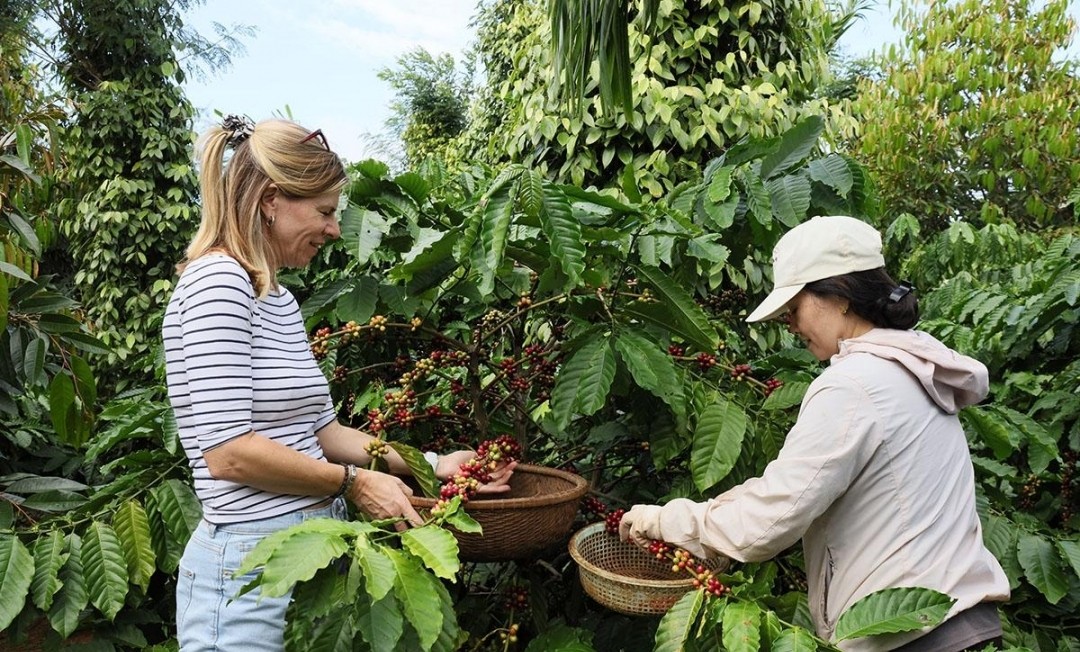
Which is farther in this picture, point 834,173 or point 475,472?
point 834,173

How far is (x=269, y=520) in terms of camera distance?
138 centimetres

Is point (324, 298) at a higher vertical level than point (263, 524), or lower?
higher

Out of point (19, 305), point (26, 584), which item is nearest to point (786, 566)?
point (26, 584)

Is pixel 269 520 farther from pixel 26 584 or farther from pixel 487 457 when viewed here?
pixel 26 584

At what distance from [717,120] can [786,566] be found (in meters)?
2.49

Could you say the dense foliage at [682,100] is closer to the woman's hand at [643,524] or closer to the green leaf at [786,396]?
the green leaf at [786,396]

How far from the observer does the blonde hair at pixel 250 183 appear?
139 cm

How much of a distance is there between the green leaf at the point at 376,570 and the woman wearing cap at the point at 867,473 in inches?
23.3

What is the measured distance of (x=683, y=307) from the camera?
1.90 metres

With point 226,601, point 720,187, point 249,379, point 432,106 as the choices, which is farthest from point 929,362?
point 432,106

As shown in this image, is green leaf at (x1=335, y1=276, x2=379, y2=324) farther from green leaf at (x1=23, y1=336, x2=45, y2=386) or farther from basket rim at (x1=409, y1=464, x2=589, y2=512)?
green leaf at (x1=23, y1=336, x2=45, y2=386)

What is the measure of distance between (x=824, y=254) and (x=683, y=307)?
1.50ft

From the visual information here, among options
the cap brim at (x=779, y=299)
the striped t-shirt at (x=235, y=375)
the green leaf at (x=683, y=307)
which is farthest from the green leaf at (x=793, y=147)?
the striped t-shirt at (x=235, y=375)

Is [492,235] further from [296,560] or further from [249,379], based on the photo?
[296,560]
